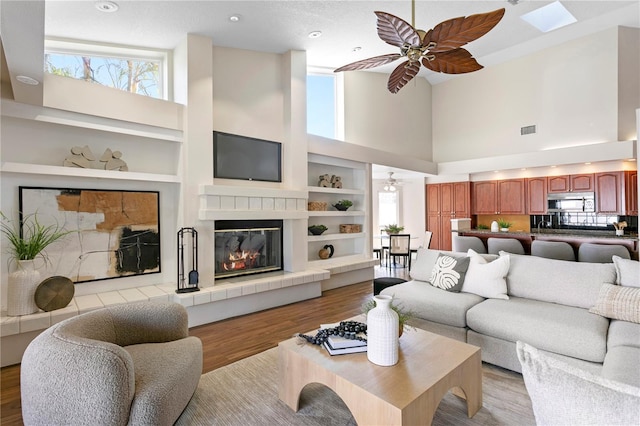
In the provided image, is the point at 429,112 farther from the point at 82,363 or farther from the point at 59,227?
the point at 82,363

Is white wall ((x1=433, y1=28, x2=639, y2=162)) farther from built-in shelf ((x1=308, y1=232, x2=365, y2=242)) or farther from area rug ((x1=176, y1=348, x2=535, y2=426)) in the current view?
area rug ((x1=176, y1=348, x2=535, y2=426))

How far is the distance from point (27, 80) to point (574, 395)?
3824 mm

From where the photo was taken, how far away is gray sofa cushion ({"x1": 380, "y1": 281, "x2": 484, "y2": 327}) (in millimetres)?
2803

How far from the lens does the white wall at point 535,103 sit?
20.1 ft

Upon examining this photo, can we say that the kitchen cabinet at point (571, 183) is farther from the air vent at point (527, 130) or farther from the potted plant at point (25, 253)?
the potted plant at point (25, 253)

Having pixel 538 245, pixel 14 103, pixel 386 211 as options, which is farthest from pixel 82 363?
pixel 386 211

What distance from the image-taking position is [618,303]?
2367mm

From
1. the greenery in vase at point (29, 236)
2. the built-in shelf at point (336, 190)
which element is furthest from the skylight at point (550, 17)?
the greenery in vase at point (29, 236)

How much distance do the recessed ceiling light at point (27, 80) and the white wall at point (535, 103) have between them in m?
8.20

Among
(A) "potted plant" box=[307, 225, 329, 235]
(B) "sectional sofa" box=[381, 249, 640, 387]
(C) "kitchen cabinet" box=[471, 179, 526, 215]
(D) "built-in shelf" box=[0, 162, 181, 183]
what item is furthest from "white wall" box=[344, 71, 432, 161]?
(B) "sectional sofa" box=[381, 249, 640, 387]

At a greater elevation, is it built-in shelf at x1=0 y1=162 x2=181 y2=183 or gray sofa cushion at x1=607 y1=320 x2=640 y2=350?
built-in shelf at x1=0 y1=162 x2=181 y2=183

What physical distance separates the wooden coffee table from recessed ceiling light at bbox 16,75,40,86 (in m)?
2.88

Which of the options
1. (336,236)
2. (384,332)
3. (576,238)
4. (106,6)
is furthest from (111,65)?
(576,238)

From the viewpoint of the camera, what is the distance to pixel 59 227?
10.8 feet
